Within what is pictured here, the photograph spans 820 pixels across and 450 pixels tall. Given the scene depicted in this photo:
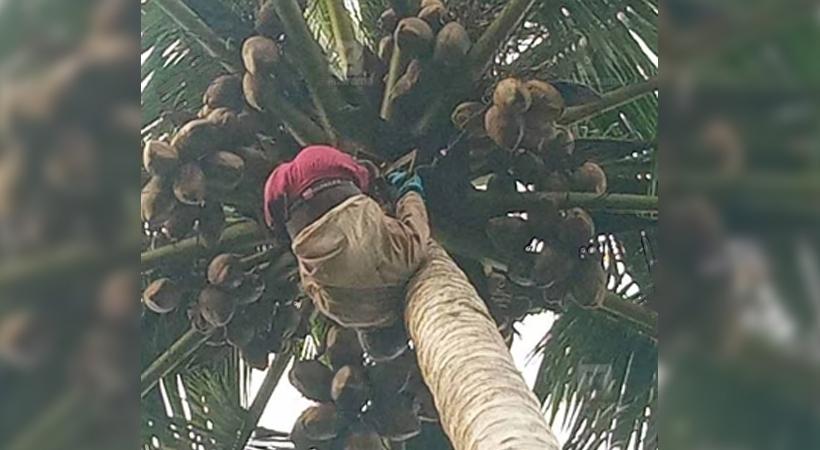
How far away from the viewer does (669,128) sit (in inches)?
34.0

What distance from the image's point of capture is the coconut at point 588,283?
2928 millimetres

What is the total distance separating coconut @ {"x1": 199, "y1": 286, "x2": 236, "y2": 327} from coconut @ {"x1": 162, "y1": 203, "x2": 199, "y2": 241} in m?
0.14

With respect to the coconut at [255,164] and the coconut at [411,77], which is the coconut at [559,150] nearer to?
the coconut at [411,77]

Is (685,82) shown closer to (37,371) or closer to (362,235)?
(37,371)

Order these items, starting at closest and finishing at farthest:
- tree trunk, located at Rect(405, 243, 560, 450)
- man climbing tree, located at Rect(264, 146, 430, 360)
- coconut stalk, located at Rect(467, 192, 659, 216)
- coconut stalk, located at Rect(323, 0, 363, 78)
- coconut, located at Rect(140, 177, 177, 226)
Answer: tree trunk, located at Rect(405, 243, 560, 450)
man climbing tree, located at Rect(264, 146, 430, 360)
coconut, located at Rect(140, 177, 177, 226)
coconut stalk, located at Rect(467, 192, 659, 216)
coconut stalk, located at Rect(323, 0, 363, 78)

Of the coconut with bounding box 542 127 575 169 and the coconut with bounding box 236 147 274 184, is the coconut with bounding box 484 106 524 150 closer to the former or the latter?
the coconut with bounding box 542 127 575 169

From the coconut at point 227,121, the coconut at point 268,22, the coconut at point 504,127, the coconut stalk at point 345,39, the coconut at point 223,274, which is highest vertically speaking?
the coconut stalk at point 345,39

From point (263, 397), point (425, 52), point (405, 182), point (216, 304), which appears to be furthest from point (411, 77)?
point (263, 397)

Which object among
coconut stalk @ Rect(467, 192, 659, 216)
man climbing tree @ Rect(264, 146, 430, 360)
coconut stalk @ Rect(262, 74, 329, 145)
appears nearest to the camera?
man climbing tree @ Rect(264, 146, 430, 360)

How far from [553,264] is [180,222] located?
32.9 inches

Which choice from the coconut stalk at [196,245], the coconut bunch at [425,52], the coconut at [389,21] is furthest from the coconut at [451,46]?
the coconut stalk at [196,245]

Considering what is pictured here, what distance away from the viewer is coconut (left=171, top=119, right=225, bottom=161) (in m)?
2.79

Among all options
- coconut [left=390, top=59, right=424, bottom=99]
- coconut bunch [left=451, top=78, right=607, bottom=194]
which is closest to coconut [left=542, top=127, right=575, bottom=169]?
coconut bunch [left=451, top=78, right=607, bottom=194]

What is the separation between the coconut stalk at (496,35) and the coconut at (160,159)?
2.37 ft
